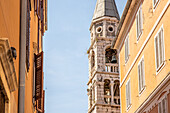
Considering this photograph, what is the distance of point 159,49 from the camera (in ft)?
58.3

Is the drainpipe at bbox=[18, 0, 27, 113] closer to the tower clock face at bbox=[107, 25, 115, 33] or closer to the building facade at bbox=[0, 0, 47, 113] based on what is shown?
the building facade at bbox=[0, 0, 47, 113]

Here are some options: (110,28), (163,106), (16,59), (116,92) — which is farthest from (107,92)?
(16,59)

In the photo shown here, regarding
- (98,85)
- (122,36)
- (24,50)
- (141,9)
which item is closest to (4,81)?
(24,50)

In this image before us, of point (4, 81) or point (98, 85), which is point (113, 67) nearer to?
→ point (98, 85)

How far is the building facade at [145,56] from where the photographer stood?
55.8 ft

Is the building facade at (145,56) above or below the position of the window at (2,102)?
above

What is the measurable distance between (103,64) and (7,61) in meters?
48.6

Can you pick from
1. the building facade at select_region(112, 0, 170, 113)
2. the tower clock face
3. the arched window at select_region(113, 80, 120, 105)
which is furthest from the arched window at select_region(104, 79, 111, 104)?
the building facade at select_region(112, 0, 170, 113)

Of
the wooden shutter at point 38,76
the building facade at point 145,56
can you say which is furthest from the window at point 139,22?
the wooden shutter at point 38,76

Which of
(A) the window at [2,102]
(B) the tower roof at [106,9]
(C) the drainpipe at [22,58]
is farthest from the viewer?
(B) the tower roof at [106,9]

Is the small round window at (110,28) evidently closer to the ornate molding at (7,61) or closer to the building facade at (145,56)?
the building facade at (145,56)

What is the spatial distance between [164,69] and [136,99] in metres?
5.50

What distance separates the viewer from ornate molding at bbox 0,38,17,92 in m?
5.39

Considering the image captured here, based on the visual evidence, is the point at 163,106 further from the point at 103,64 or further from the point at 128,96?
the point at 103,64
